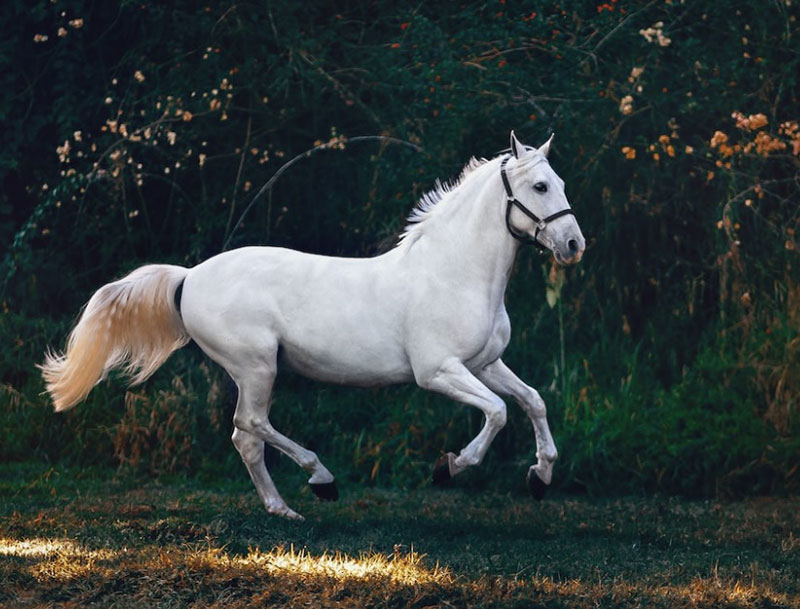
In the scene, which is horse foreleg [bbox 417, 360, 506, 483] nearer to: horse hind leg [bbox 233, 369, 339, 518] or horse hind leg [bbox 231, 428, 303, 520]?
horse hind leg [bbox 233, 369, 339, 518]

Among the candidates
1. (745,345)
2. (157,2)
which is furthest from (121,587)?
(157,2)

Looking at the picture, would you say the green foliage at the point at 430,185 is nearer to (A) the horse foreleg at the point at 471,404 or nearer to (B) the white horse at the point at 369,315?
(B) the white horse at the point at 369,315

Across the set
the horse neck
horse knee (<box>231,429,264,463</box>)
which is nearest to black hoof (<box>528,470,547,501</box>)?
the horse neck

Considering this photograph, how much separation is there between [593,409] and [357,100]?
3282mm

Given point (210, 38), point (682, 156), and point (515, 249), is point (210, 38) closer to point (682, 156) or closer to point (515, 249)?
point (682, 156)

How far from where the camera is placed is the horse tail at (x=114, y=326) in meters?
7.11

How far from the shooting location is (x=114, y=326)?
7125mm

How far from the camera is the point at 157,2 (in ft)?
35.0

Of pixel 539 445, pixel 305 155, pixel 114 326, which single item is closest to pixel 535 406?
pixel 539 445

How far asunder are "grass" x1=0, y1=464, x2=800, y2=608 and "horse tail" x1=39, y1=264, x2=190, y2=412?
0.79 m

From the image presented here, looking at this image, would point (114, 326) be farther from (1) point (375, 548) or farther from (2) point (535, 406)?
(2) point (535, 406)

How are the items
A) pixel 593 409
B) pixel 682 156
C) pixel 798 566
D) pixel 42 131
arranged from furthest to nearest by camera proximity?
pixel 42 131, pixel 682 156, pixel 593 409, pixel 798 566

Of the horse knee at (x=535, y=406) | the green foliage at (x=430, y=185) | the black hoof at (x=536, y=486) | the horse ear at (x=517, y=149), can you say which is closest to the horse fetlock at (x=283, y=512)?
the black hoof at (x=536, y=486)

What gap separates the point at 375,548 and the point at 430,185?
4.03 metres
